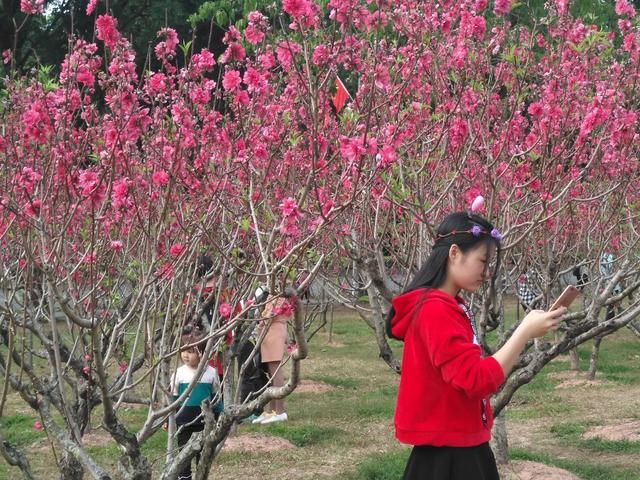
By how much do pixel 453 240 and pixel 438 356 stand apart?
0.42 m

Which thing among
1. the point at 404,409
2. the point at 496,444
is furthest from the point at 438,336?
the point at 496,444

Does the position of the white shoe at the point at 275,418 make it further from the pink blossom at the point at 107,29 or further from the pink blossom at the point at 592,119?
the pink blossom at the point at 107,29

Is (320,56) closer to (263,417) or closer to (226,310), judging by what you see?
(226,310)

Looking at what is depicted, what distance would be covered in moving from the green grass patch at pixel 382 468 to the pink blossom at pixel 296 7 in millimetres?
3992

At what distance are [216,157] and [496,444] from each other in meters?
3.07

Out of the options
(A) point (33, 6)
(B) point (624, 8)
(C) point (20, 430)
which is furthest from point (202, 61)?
(C) point (20, 430)

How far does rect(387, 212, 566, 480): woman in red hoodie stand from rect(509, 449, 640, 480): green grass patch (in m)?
3.88

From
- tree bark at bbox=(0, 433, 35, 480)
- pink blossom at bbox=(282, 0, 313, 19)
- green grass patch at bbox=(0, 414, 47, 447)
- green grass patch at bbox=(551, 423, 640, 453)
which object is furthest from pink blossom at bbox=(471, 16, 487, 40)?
green grass patch at bbox=(0, 414, 47, 447)

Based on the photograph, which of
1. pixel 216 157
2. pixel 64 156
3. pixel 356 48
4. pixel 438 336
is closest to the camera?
pixel 438 336

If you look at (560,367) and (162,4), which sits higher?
(162,4)

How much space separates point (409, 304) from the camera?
11.0 ft

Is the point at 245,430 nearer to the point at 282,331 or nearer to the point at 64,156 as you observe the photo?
the point at 282,331

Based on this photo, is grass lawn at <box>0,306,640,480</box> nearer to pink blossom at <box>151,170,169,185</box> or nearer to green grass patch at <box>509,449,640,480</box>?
green grass patch at <box>509,449,640,480</box>

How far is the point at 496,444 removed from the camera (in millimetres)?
7023
